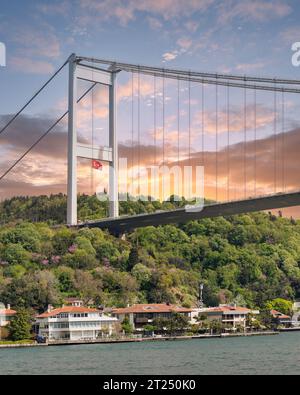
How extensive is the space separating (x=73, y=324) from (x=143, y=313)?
3.48 m

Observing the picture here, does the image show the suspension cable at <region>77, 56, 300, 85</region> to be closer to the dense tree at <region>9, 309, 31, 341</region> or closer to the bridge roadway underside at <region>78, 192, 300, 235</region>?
the bridge roadway underside at <region>78, 192, 300, 235</region>

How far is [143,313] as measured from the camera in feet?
94.5

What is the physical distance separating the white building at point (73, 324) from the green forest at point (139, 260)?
4.78ft

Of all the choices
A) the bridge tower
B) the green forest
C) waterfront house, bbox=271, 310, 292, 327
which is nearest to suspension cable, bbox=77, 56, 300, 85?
the bridge tower

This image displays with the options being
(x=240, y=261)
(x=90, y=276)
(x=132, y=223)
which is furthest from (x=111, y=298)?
(x=240, y=261)

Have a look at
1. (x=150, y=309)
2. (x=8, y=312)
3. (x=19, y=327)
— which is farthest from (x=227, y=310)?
(x=19, y=327)

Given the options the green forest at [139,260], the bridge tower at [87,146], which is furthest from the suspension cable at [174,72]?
the green forest at [139,260]

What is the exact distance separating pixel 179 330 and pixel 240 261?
12310 mm

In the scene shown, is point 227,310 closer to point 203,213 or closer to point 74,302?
point 203,213

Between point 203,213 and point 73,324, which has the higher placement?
point 203,213

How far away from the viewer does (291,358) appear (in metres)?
16.4

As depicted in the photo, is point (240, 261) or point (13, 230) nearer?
point (13, 230)

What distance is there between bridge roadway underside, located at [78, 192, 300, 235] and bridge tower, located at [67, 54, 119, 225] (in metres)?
0.65
